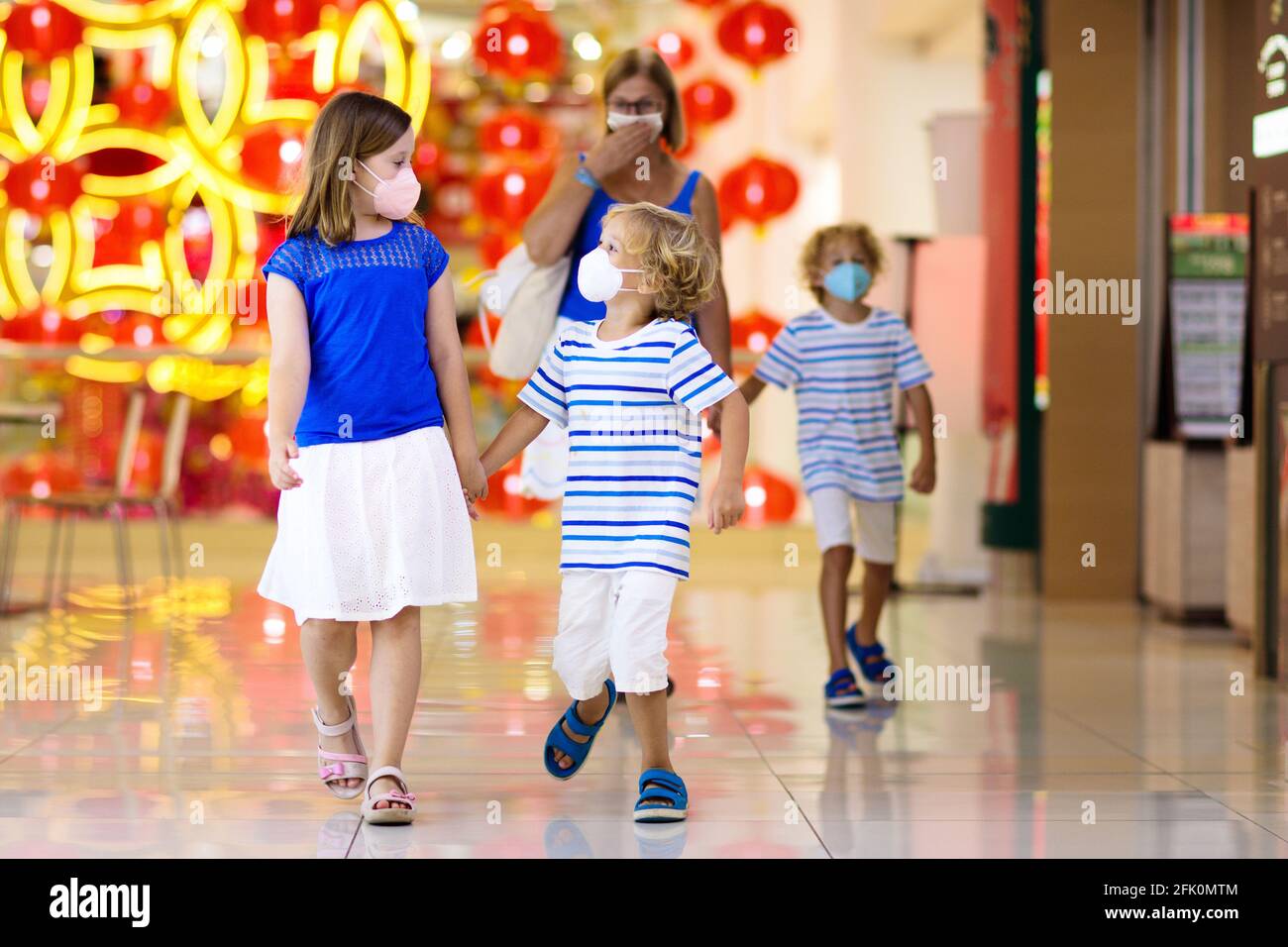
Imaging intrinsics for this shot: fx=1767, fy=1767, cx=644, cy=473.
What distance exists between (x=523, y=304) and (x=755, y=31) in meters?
4.04

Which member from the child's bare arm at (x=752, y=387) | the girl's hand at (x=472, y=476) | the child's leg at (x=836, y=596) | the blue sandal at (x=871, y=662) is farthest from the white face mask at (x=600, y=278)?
the blue sandal at (x=871, y=662)

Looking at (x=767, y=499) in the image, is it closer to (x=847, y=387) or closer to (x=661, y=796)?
(x=847, y=387)

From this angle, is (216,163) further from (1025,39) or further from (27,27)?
(1025,39)

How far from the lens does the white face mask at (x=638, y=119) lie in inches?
167

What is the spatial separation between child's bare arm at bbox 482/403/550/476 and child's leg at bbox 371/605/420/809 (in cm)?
31

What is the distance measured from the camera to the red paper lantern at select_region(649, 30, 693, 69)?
898cm

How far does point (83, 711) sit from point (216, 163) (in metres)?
4.46

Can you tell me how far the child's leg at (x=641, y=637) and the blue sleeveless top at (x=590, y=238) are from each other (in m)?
1.15

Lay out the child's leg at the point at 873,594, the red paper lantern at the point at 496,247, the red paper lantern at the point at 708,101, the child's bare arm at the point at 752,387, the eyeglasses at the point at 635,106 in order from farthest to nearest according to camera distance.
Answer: the red paper lantern at the point at 496,247 < the red paper lantern at the point at 708,101 < the child's leg at the point at 873,594 < the child's bare arm at the point at 752,387 < the eyeglasses at the point at 635,106

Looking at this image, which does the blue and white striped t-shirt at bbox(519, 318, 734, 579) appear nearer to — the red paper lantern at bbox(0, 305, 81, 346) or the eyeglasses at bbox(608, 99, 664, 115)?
the eyeglasses at bbox(608, 99, 664, 115)

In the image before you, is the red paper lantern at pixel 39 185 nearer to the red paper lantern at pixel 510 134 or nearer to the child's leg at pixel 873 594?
the red paper lantern at pixel 510 134

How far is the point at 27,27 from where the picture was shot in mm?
7711

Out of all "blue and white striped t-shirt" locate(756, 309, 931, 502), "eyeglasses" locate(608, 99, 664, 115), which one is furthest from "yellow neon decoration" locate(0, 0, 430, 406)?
"eyeglasses" locate(608, 99, 664, 115)

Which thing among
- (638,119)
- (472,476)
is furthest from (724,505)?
(638,119)
